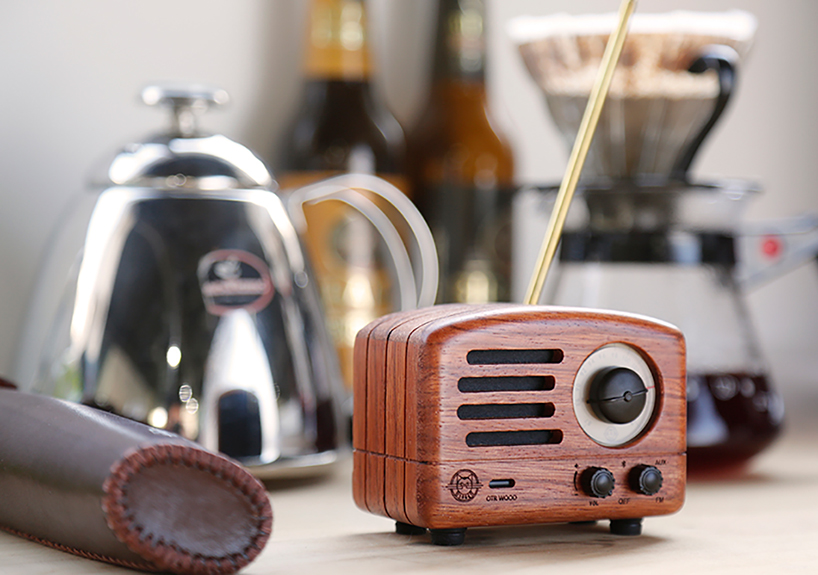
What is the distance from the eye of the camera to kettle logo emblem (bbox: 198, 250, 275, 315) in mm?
629

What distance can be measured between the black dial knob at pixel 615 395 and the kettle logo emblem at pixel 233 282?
0.25 meters

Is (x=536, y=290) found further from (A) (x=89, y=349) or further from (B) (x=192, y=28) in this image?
(B) (x=192, y=28)

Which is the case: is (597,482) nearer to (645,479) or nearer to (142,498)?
(645,479)

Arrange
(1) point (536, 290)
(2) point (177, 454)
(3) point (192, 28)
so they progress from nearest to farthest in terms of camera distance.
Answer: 1. (2) point (177, 454)
2. (1) point (536, 290)
3. (3) point (192, 28)

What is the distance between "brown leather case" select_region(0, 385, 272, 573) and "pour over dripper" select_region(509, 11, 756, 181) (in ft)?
1.39

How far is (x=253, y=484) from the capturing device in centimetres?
42

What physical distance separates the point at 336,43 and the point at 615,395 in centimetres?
51

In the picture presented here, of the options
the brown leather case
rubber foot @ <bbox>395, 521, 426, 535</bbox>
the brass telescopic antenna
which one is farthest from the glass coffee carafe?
the brown leather case

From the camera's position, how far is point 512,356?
1.53 ft

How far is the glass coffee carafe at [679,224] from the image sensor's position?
69 centimetres

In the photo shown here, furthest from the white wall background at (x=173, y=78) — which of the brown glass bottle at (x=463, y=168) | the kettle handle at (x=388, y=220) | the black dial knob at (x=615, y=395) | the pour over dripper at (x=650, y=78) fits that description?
the black dial knob at (x=615, y=395)

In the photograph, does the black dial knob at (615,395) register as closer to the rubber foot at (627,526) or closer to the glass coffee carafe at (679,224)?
the rubber foot at (627,526)

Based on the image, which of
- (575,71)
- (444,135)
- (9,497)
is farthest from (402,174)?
(9,497)

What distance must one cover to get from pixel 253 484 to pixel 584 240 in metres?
0.38
